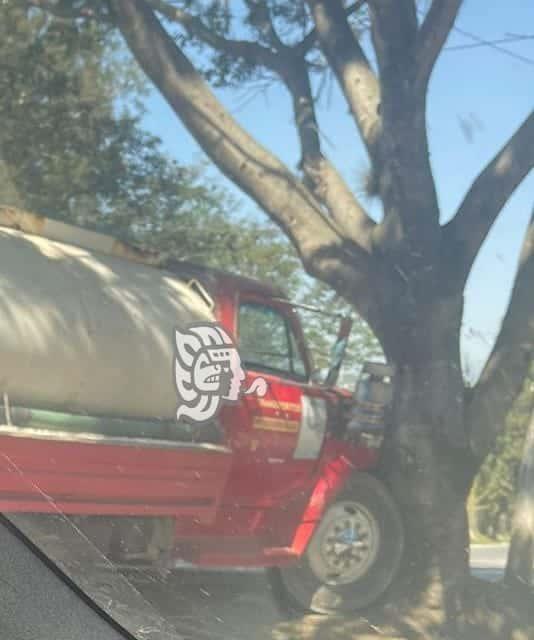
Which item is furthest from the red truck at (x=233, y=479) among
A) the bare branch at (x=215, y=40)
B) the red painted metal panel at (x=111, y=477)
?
the bare branch at (x=215, y=40)

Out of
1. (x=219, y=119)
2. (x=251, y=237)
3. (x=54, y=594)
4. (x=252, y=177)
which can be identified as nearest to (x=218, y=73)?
(x=219, y=119)

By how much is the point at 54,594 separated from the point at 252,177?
1.89 m

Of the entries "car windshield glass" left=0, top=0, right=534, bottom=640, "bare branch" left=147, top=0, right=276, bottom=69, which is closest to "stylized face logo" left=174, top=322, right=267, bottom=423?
"car windshield glass" left=0, top=0, right=534, bottom=640

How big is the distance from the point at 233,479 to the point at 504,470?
3.72 feet

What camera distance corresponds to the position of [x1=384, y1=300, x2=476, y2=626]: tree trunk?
364cm

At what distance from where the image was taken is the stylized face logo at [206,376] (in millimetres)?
3750

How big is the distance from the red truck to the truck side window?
0.03 m

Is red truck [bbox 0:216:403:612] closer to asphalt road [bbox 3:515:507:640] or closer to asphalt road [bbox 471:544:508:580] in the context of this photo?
asphalt road [bbox 3:515:507:640]

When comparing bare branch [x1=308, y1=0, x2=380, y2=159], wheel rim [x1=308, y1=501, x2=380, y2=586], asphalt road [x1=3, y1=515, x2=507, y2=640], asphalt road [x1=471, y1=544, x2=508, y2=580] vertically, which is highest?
bare branch [x1=308, y1=0, x2=380, y2=159]

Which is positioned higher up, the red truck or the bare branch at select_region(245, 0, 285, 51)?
the bare branch at select_region(245, 0, 285, 51)

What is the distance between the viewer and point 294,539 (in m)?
3.95

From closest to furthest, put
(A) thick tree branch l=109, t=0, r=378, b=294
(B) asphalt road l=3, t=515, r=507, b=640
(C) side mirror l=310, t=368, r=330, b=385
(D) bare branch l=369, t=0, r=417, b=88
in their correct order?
(B) asphalt road l=3, t=515, r=507, b=640
(D) bare branch l=369, t=0, r=417, b=88
(A) thick tree branch l=109, t=0, r=378, b=294
(C) side mirror l=310, t=368, r=330, b=385

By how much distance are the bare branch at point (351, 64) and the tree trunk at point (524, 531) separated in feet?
4.44

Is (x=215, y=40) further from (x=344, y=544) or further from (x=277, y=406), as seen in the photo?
(x=344, y=544)
